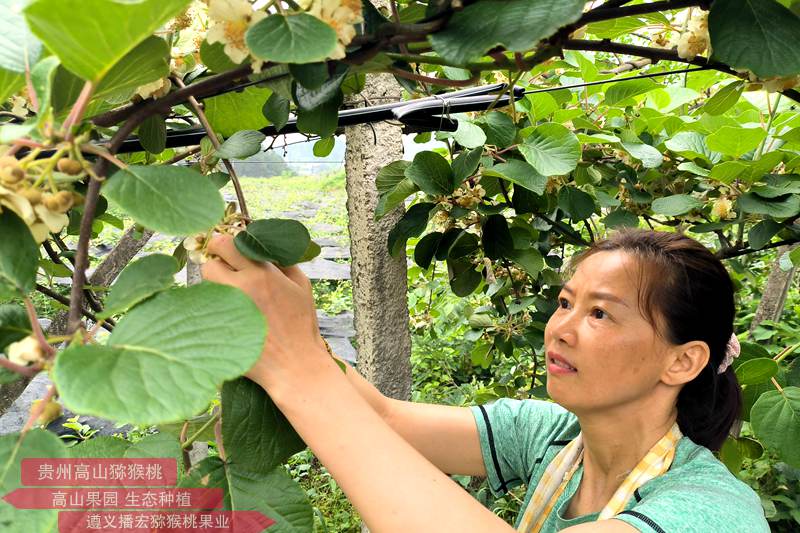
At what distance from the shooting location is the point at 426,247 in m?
1.35

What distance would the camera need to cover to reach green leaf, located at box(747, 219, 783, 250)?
125 cm

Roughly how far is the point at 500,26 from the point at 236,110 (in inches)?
17.3

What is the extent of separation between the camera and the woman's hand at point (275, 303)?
0.60 m

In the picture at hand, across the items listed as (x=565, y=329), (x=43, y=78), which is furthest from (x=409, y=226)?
(x=43, y=78)

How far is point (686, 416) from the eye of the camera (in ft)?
3.72

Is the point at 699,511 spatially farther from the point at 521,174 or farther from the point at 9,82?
the point at 9,82

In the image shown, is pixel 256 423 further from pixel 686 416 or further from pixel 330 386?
pixel 686 416

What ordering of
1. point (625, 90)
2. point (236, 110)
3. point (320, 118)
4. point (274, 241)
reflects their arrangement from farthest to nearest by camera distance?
point (625, 90) → point (236, 110) → point (320, 118) → point (274, 241)

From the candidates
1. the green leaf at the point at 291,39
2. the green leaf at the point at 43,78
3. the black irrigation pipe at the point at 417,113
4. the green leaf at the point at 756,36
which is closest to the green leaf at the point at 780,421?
the black irrigation pipe at the point at 417,113

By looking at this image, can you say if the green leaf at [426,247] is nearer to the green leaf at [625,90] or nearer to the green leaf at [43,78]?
the green leaf at [625,90]

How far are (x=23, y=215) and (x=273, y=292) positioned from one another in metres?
0.26

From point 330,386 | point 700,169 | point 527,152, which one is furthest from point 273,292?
point 700,169

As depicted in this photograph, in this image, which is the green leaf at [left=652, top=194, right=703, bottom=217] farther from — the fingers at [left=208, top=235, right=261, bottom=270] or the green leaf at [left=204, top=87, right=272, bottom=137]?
the fingers at [left=208, top=235, right=261, bottom=270]

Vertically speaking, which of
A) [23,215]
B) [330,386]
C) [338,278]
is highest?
[23,215]
